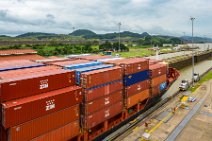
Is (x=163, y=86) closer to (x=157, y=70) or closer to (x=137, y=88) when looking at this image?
(x=157, y=70)

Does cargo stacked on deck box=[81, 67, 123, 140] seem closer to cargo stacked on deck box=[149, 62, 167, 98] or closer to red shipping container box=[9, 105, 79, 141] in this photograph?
red shipping container box=[9, 105, 79, 141]

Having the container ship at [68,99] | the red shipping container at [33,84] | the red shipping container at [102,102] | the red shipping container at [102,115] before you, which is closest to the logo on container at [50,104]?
the container ship at [68,99]

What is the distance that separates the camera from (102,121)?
21.5m

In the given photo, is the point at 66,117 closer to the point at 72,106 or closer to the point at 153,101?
the point at 72,106

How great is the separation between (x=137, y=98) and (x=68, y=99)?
11795 mm

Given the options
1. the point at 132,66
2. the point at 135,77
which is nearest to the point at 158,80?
the point at 135,77

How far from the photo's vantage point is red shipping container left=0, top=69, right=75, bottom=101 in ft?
48.0

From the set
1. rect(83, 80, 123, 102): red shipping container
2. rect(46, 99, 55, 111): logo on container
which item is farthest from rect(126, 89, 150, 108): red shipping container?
rect(46, 99, 55, 111): logo on container

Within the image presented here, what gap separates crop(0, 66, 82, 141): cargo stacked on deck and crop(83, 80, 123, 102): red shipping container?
86 centimetres

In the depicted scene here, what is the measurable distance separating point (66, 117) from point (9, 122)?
16.2 feet

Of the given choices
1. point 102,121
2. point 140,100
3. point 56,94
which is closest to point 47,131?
point 56,94

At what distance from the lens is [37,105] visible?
50.9ft

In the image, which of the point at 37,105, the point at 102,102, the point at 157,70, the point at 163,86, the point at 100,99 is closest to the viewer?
the point at 37,105

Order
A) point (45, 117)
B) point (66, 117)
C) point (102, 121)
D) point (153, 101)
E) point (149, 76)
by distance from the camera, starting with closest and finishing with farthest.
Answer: point (45, 117) < point (66, 117) < point (102, 121) < point (149, 76) < point (153, 101)
